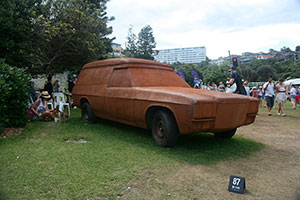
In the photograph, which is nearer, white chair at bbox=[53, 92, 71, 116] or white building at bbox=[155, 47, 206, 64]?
white chair at bbox=[53, 92, 71, 116]

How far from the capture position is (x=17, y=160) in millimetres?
3900

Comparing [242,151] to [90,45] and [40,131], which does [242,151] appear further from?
[90,45]

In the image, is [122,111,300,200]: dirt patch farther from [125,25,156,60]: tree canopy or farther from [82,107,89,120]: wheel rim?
[125,25,156,60]: tree canopy

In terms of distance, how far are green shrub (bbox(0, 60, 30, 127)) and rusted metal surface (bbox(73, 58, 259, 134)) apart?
5.33 feet

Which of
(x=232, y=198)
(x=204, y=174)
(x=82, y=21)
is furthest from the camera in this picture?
(x=82, y=21)

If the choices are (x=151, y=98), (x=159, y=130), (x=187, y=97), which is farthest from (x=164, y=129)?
(x=187, y=97)

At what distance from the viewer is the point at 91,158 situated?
4.02 m

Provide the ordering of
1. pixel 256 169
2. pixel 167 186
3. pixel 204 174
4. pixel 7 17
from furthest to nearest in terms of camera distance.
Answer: pixel 7 17, pixel 256 169, pixel 204 174, pixel 167 186

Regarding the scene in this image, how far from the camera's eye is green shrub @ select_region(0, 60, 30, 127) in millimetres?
5707

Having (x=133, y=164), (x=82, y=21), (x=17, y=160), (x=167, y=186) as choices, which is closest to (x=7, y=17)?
(x=82, y=21)

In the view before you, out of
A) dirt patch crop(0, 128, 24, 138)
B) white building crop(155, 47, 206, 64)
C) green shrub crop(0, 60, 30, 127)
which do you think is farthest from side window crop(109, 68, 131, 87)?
white building crop(155, 47, 206, 64)

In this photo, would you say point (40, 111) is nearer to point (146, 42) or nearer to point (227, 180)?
point (227, 180)

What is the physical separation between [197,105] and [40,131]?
4.21 m

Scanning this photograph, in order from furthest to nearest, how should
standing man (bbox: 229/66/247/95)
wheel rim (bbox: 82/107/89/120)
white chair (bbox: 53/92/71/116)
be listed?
white chair (bbox: 53/92/71/116) → wheel rim (bbox: 82/107/89/120) → standing man (bbox: 229/66/247/95)
